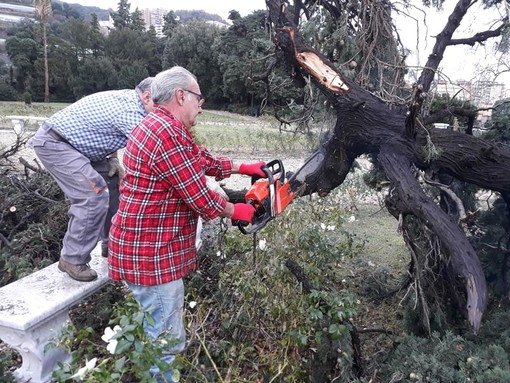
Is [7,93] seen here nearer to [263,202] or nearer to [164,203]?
[164,203]

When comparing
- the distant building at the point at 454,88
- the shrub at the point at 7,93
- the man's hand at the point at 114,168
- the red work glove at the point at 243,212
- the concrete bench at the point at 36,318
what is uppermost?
the distant building at the point at 454,88

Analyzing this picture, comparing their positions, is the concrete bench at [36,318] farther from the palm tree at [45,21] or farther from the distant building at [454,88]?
the palm tree at [45,21]

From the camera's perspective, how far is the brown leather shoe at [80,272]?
267cm

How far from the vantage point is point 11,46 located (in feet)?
104

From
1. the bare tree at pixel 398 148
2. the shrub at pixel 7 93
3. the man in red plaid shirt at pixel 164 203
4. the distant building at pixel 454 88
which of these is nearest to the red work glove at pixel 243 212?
the man in red plaid shirt at pixel 164 203

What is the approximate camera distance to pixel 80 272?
2682mm

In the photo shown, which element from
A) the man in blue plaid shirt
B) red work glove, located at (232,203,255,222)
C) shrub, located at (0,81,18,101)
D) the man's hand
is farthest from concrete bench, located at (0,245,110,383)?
shrub, located at (0,81,18,101)

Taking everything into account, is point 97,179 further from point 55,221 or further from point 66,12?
point 66,12

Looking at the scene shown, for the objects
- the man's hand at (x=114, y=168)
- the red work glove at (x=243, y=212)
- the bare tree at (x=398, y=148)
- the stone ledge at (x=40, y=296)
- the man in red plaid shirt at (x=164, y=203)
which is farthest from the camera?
the man's hand at (x=114, y=168)

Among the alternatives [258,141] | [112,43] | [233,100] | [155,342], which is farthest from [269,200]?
[112,43]

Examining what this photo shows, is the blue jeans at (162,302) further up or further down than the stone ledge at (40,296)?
further up

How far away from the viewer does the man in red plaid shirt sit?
1825 millimetres

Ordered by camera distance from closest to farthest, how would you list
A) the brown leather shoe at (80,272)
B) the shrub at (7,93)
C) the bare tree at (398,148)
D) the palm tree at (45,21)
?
the bare tree at (398,148)
the brown leather shoe at (80,272)
the palm tree at (45,21)
the shrub at (7,93)

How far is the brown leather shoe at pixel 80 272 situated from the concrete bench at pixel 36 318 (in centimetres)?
3
